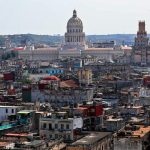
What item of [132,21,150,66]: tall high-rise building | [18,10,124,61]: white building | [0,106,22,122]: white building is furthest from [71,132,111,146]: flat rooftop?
[18,10,124,61]: white building

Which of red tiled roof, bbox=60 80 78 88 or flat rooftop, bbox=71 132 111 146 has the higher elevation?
flat rooftop, bbox=71 132 111 146

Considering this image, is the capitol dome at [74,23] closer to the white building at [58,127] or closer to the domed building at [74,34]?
the domed building at [74,34]

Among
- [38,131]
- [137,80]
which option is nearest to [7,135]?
[38,131]

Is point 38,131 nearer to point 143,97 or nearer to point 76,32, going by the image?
point 143,97

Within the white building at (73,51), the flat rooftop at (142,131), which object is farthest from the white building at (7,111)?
the white building at (73,51)

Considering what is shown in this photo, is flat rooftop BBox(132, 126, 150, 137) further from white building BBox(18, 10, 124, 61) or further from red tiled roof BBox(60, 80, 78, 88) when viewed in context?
white building BBox(18, 10, 124, 61)

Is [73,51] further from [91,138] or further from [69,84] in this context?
[91,138]
